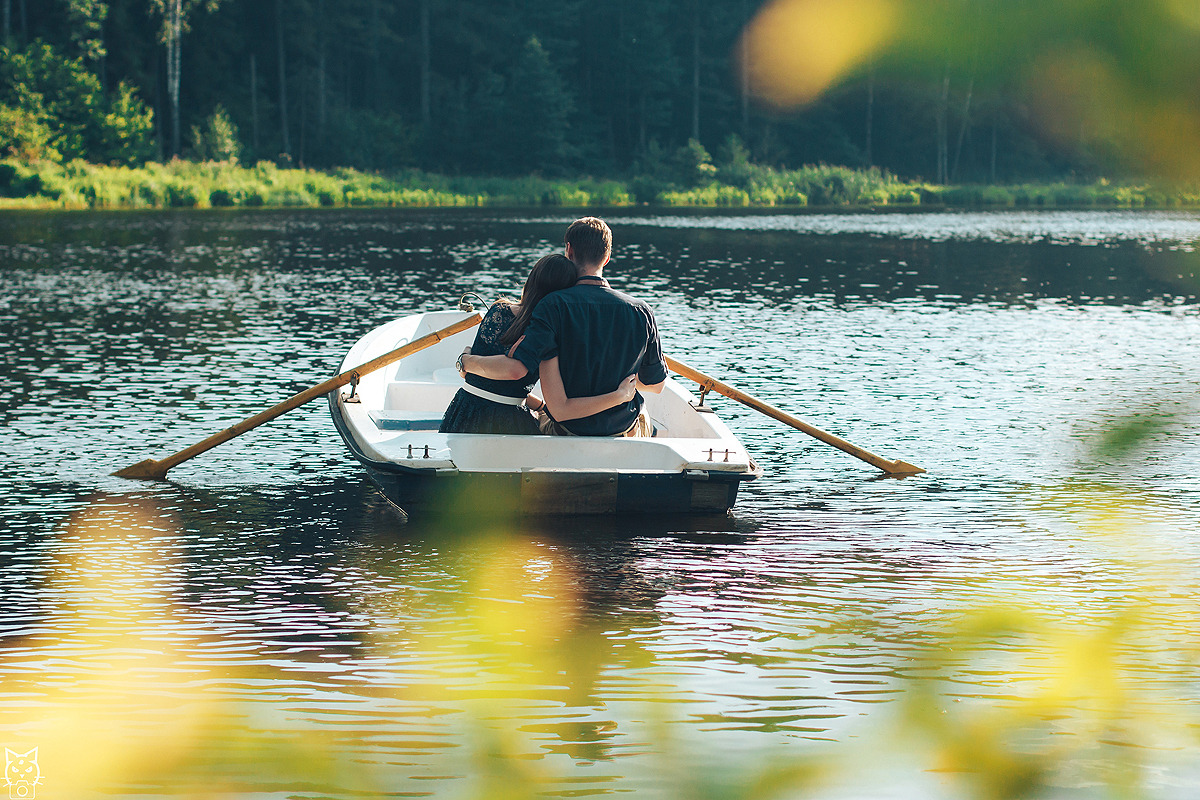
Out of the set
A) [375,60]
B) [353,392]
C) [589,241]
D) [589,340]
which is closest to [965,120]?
[589,241]

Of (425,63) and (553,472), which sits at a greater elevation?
(425,63)

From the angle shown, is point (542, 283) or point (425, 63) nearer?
point (542, 283)

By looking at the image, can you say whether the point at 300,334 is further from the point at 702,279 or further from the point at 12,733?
the point at 12,733

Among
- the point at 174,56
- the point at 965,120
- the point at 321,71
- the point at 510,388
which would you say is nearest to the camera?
the point at 965,120

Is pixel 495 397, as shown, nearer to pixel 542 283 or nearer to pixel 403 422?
pixel 542 283

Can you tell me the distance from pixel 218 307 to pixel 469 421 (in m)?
10.8

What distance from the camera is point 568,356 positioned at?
6781 mm

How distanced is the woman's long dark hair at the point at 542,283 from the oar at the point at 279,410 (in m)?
1.42

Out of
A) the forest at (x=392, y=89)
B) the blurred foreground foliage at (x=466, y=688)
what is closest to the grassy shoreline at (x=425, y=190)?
the forest at (x=392, y=89)

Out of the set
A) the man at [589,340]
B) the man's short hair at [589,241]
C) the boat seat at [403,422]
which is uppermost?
the man's short hair at [589,241]

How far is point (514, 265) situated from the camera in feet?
78.9

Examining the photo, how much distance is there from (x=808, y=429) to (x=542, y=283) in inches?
104

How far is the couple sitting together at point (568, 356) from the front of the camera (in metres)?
6.65

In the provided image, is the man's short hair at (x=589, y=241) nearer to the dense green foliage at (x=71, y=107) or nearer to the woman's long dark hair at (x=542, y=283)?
the woman's long dark hair at (x=542, y=283)
